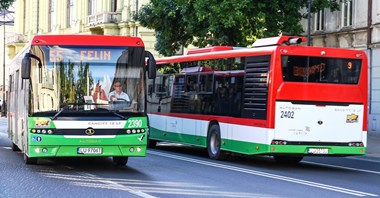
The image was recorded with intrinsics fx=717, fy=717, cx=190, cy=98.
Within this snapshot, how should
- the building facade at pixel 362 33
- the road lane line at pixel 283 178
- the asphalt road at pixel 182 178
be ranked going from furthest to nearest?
the building facade at pixel 362 33, the road lane line at pixel 283 178, the asphalt road at pixel 182 178

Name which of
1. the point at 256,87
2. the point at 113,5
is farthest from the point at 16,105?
the point at 113,5

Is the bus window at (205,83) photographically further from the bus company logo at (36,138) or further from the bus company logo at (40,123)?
the bus company logo at (36,138)

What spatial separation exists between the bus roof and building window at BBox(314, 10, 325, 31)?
844 inches

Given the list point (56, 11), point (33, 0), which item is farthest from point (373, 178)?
point (33, 0)

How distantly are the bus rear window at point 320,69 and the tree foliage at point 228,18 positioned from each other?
Answer: 29.4 feet

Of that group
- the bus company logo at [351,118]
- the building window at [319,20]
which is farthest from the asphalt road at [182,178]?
the building window at [319,20]

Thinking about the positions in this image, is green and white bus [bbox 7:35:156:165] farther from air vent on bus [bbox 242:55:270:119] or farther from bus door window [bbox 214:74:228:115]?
bus door window [bbox 214:74:228:115]

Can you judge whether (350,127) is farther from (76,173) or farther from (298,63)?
(76,173)

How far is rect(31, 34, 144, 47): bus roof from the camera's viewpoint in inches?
567

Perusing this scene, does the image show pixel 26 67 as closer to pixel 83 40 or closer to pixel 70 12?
pixel 83 40

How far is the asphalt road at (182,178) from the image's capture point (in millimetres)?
12016

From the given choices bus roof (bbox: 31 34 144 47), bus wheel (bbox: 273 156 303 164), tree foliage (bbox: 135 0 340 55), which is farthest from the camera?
tree foliage (bbox: 135 0 340 55)

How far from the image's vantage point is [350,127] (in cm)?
1706

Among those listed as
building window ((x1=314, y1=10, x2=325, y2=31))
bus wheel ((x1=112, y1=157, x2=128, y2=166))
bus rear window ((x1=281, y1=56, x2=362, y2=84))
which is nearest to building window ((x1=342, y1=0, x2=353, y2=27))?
building window ((x1=314, y1=10, x2=325, y2=31))
